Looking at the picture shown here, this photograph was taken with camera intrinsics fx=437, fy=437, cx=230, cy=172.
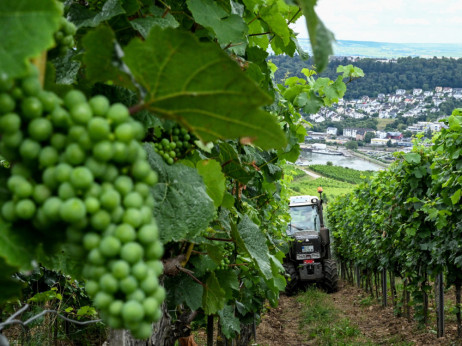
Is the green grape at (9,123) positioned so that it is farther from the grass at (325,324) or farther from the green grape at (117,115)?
the grass at (325,324)

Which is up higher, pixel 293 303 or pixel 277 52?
pixel 277 52

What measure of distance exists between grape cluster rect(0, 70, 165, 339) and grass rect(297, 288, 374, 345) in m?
9.81

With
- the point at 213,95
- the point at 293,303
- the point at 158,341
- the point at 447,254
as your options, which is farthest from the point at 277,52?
the point at 293,303

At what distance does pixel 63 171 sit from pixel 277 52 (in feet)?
8.73

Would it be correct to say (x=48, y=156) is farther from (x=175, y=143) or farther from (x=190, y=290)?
(x=190, y=290)

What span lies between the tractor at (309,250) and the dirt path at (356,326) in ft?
2.23

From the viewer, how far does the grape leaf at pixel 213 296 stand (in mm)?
2176

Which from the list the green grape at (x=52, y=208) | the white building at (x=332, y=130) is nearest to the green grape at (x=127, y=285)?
the green grape at (x=52, y=208)

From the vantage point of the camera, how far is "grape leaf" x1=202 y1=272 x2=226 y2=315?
218 centimetres

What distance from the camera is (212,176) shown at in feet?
5.15

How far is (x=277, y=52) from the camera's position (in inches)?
119

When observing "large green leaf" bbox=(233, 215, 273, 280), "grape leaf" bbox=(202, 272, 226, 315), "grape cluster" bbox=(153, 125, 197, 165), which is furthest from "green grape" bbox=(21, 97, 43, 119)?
"grape leaf" bbox=(202, 272, 226, 315)

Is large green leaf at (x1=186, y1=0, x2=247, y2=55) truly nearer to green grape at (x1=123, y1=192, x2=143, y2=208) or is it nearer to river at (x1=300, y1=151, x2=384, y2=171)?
green grape at (x1=123, y1=192, x2=143, y2=208)

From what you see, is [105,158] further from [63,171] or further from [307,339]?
[307,339]
